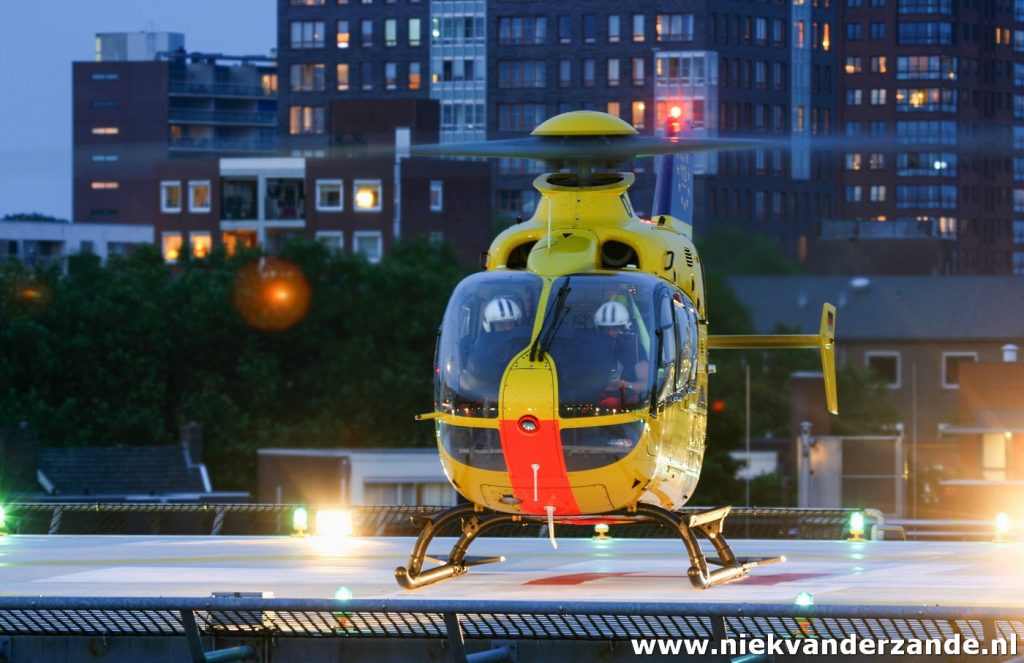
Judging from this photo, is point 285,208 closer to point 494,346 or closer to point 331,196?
point 331,196

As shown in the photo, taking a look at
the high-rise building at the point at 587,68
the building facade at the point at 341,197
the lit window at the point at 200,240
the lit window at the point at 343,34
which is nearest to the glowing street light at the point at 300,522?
the high-rise building at the point at 587,68

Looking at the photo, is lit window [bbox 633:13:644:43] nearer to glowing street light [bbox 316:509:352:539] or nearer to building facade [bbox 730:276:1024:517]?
building facade [bbox 730:276:1024:517]

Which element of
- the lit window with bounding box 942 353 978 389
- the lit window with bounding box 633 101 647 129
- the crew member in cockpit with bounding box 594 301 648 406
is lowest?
the lit window with bounding box 942 353 978 389

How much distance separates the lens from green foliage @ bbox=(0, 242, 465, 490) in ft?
310

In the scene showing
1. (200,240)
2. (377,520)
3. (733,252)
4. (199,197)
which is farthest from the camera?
(200,240)

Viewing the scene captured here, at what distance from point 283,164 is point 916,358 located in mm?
45817

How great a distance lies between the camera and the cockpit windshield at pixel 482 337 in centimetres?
2003

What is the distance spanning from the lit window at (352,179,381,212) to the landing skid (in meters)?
116

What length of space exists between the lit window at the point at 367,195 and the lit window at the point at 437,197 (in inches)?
181

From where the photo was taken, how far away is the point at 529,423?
19.6m

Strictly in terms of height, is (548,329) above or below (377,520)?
above

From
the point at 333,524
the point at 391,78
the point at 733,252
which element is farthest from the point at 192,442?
the point at 391,78

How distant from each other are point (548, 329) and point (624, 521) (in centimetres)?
242

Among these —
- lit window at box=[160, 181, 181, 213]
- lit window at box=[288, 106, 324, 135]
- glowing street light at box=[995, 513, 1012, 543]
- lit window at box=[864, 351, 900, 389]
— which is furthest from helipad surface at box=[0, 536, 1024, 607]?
lit window at box=[288, 106, 324, 135]
